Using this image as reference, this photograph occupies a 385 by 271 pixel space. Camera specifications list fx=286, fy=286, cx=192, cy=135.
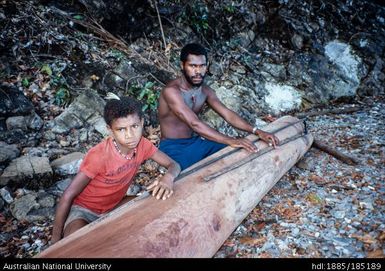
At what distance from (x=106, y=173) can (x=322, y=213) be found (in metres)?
2.04

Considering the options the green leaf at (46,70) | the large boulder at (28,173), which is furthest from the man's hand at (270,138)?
the green leaf at (46,70)

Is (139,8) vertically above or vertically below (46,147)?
above

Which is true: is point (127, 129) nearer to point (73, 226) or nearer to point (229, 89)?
point (73, 226)

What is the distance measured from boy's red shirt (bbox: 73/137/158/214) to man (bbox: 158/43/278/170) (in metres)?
0.71

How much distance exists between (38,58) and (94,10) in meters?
1.40

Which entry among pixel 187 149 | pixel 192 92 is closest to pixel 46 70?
pixel 192 92

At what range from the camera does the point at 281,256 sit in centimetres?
229

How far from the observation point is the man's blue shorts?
3266 mm

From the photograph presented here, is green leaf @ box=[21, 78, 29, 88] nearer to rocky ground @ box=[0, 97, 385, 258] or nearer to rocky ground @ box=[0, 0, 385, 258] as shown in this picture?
rocky ground @ box=[0, 0, 385, 258]

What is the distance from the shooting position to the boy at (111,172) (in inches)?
83.7

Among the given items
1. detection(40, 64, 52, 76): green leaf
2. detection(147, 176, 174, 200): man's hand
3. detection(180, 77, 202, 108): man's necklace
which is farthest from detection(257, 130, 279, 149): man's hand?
detection(40, 64, 52, 76): green leaf

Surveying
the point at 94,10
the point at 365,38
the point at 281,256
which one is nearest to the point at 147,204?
the point at 281,256

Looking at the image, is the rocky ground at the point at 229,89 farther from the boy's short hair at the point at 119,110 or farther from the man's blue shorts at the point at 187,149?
the boy's short hair at the point at 119,110

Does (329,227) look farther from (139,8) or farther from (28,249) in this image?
(139,8)
